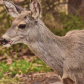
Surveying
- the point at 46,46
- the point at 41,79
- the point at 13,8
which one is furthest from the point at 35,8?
the point at 41,79

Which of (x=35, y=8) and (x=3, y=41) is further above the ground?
(x=35, y=8)

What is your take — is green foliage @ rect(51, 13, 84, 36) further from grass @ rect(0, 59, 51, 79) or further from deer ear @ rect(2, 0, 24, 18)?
deer ear @ rect(2, 0, 24, 18)

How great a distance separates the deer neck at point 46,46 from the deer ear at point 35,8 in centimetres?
18

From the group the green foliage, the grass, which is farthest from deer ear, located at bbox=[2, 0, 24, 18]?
the green foliage

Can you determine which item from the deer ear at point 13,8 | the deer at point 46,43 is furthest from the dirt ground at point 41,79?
the deer ear at point 13,8

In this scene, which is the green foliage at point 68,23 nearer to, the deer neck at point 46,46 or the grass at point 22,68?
the grass at point 22,68

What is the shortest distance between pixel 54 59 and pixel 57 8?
411 centimetres

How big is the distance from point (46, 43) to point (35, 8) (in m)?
0.68

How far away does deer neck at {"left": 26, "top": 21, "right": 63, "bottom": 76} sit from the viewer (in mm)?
3453

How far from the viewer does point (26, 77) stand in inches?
206

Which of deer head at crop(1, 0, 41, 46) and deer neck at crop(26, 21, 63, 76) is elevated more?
deer head at crop(1, 0, 41, 46)

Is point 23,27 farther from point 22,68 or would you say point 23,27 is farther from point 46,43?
point 22,68

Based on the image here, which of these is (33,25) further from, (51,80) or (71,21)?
(71,21)

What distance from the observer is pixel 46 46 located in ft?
11.6
